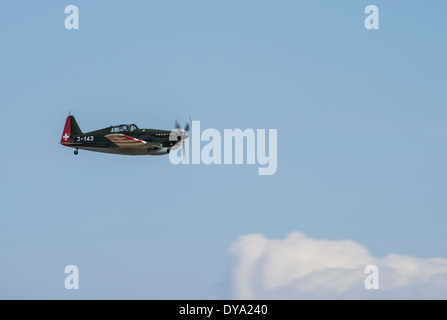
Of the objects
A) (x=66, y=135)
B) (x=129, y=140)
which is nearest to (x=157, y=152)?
(x=129, y=140)

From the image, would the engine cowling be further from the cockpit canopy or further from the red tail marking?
the red tail marking

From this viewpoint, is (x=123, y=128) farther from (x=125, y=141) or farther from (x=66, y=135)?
(x=66, y=135)

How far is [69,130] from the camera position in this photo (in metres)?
90.9

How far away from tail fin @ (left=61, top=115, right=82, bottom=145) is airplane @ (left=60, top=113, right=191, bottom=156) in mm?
344

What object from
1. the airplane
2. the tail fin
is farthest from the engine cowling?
the tail fin

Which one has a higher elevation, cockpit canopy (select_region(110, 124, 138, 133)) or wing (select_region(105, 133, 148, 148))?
cockpit canopy (select_region(110, 124, 138, 133))

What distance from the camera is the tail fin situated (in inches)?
Result: 3548

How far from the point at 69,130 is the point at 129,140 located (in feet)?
34.7

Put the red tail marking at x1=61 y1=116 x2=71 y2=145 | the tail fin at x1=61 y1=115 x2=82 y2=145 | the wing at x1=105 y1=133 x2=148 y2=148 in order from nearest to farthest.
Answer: the wing at x1=105 y1=133 x2=148 y2=148, the red tail marking at x1=61 y1=116 x2=71 y2=145, the tail fin at x1=61 y1=115 x2=82 y2=145

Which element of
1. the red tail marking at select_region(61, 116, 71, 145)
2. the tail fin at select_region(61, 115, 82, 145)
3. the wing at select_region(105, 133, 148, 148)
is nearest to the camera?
the wing at select_region(105, 133, 148, 148)
